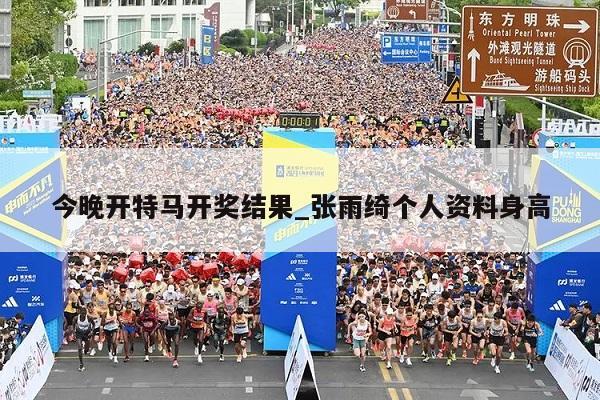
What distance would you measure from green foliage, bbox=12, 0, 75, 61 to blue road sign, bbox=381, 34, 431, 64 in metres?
19.6

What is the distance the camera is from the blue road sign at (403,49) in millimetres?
46906

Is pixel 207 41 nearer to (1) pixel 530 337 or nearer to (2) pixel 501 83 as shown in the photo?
(2) pixel 501 83

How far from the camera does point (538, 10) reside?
22688 millimetres

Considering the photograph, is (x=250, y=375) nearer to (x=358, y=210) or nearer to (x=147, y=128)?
(x=358, y=210)

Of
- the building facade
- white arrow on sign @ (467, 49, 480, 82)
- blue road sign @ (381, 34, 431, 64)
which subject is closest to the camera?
white arrow on sign @ (467, 49, 480, 82)

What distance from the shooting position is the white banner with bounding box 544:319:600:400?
1820cm

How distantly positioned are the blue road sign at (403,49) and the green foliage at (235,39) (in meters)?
82.2

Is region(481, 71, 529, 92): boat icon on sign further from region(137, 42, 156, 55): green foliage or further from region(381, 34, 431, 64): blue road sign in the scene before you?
region(137, 42, 156, 55): green foliage

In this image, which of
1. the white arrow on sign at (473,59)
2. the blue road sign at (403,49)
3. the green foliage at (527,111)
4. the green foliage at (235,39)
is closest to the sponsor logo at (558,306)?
the white arrow on sign at (473,59)

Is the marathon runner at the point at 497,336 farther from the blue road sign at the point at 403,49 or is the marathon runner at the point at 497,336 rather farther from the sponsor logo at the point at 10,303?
the blue road sign at the point at 403,49

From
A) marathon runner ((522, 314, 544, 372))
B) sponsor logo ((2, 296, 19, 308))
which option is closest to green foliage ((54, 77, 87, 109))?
sponsor logo ((2, 296, 19, 308))

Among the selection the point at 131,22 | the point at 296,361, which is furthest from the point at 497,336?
the point at 131,22

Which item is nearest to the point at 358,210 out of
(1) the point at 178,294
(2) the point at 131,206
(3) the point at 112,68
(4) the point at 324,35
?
(1) the point at 178,294

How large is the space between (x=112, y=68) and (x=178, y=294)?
79691 millimetres
